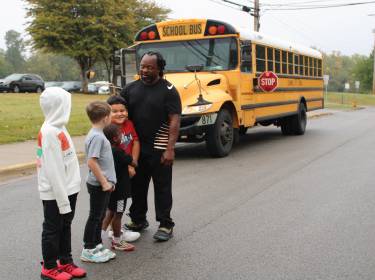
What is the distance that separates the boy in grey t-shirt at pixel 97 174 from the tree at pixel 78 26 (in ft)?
99.9

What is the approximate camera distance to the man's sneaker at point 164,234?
13.2 feet

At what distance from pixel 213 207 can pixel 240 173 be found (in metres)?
2.18

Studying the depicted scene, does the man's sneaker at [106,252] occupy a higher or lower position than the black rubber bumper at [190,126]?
lower

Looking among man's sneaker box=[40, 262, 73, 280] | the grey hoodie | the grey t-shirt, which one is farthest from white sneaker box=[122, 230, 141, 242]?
the grey hoodie

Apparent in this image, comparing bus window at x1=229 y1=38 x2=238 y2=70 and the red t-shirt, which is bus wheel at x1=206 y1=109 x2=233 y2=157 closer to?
bus window at x1=229 y1=38 x2=238 y2=70

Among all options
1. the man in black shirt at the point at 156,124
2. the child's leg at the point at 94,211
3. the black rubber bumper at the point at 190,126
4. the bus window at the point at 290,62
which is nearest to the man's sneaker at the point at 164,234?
the man in black shirt at the point at 156,124

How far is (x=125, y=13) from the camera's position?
3619 cm

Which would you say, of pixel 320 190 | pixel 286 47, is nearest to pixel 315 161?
pixel 320 190

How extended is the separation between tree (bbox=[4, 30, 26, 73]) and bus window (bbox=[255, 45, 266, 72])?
113955mm

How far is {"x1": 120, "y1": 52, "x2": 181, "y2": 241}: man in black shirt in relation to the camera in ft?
12.8

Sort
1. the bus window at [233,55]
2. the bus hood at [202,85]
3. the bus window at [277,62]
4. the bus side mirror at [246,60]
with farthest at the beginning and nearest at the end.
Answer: the bus window at [277,62] → the bus window at [233,55] → the bus side mirror at [246,60] → the bus hood at [202,85]

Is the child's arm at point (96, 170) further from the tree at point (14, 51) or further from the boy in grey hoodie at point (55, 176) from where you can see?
the tree at point (14, 51)

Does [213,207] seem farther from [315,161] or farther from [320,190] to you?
[315,161]

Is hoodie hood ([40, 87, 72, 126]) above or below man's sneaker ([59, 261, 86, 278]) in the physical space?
above
